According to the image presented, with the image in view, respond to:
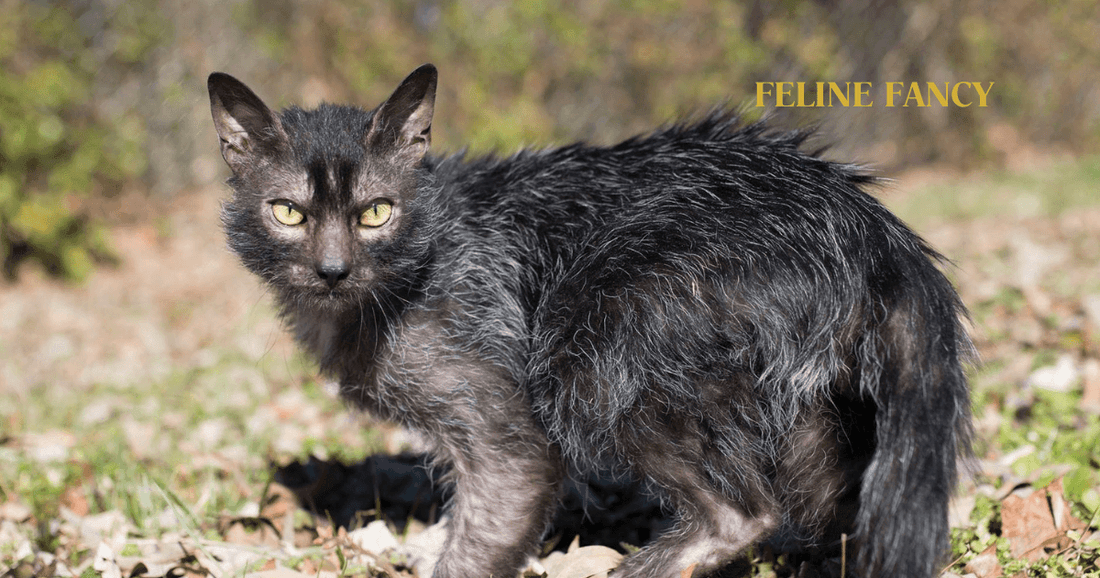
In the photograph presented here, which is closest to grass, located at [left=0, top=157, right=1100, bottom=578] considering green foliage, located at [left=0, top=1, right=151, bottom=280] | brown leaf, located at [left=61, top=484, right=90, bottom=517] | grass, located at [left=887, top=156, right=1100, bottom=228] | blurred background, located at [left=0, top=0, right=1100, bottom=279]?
brown leaf, located at [left=61, top=484, right=90, bottom=517]

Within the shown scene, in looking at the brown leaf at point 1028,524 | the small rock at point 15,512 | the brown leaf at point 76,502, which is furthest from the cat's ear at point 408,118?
the brown leaf at point 1028,524

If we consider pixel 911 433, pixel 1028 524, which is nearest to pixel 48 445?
pixel 911 433

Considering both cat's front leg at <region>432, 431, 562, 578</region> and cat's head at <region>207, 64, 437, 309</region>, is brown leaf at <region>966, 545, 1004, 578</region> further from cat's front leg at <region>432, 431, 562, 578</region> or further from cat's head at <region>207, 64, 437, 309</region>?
cat's head at <region>207, 64, 437, 309</region>

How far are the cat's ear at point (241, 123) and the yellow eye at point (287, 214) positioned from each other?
0.19 m

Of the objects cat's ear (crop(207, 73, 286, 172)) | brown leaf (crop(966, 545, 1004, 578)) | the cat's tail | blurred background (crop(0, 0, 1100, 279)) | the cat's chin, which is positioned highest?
blurred background (crop(0, 0, 1100, 279))

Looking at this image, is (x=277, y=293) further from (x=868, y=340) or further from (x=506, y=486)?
(x=868, y=340)

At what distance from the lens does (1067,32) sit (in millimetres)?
10023

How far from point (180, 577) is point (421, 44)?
671 centimetres

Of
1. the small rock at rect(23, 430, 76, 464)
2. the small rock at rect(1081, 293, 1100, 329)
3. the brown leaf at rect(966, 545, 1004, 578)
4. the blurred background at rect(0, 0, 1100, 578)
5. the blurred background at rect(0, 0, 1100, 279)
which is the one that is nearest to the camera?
the brown leaf at rect(966, 545, 1004, 578)

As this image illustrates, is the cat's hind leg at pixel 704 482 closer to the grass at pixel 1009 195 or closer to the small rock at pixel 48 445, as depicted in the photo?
the small rock at pixel 48 445

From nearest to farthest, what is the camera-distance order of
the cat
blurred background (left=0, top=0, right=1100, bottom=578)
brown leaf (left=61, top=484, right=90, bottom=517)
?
1. the cat
2. blurred background (left=0, top=0, right=1100, bottom=578)
3. brown leaf (left=61, top=484, right=90, bottom=517)

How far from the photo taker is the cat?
7.57ft

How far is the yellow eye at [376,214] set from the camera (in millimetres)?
2605

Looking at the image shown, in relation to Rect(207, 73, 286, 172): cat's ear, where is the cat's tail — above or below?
below
